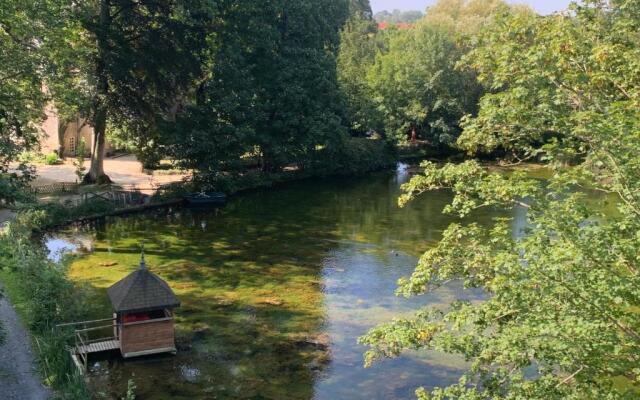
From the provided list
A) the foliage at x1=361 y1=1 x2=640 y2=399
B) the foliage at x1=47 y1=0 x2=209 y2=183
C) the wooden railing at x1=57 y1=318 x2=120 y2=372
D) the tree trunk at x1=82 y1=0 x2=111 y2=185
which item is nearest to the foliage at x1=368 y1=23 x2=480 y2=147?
the foliage at x1=47 y1=0 x2=209 y2=183

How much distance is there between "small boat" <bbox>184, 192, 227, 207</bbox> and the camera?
42500 millimetres

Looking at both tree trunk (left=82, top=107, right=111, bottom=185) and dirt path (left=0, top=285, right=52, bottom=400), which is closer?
dirt path (left=0, top=285, right=52, bottom=400)

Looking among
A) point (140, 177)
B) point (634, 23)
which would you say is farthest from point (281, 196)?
point (634, 23)

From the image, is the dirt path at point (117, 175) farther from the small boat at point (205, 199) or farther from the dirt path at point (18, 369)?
the dirt path at point (18, 369)

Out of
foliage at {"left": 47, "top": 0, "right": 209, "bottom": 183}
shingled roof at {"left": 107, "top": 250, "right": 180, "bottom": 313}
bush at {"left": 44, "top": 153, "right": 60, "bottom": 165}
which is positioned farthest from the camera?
bush at {"left": 44, "top": 153, "right": 60, "bottom": 165}

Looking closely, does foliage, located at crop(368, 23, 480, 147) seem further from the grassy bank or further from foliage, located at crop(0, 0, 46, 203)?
foliage, located at crop(0, 0, 46, 203)

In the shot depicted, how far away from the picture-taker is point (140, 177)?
48438 millimetres

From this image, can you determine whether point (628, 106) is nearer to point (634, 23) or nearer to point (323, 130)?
point (634, 23)

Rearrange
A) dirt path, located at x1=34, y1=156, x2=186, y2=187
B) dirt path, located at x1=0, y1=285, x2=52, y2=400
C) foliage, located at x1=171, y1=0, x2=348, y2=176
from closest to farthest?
dirt path, located at x1=0, y1=285, x2=52, y2=400, foliage, located at x1=171, y1=0, x2=348, y2=176, dirt path, located at x1=34, y1=156, x2=186, y2=187

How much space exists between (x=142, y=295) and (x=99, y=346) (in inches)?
94.5

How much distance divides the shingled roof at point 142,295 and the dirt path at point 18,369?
9.45ft

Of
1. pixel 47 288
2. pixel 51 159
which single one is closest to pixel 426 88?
pixel 51 159

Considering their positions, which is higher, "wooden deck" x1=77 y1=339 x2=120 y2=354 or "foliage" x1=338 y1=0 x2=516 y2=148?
"foliage" x1=338 y1=0 x2=516 y2=148

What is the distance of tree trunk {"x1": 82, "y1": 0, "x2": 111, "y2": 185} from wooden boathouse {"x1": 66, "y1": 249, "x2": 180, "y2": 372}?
22.8 meters
